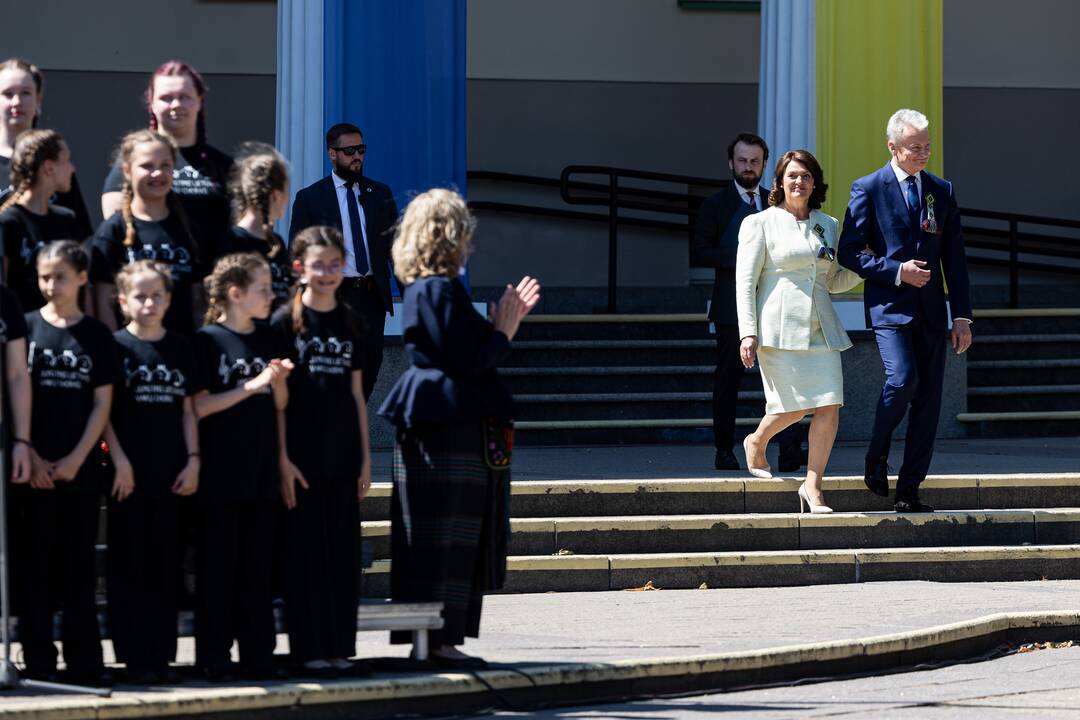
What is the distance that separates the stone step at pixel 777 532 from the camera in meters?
8.57

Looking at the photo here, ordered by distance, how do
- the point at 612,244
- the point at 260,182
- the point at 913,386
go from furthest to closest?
1. the point at 612,244
2. the point at 913,386
3. the point at 260,182

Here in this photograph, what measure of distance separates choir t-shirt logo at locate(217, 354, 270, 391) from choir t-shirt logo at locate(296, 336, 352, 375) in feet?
0.58

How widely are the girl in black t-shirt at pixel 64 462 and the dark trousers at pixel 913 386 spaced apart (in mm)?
4256

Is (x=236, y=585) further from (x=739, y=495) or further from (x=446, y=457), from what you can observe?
(x=739, y=495)

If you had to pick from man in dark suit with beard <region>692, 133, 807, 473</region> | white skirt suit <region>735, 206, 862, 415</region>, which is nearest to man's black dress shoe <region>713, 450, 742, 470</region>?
man in dark suit with beard <region>692, 133, 807, 473</region>

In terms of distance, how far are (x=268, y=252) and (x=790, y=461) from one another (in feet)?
14.4

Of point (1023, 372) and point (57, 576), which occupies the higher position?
point (1023, 372)

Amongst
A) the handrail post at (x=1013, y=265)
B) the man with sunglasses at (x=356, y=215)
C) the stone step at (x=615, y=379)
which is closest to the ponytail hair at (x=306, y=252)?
the man with sunglasses at (x=356, y=215)

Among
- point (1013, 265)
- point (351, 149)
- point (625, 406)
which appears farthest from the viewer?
point (1013, 265)

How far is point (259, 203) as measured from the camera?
6.04 metres

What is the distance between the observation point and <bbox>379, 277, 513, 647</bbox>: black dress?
5988 mm

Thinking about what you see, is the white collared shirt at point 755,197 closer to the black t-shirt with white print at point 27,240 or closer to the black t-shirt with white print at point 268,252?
the black t-shirt with white print at point 268,252

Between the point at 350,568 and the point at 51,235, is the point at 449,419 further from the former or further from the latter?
the point at 51,235

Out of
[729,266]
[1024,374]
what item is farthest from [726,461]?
[1024,374]
